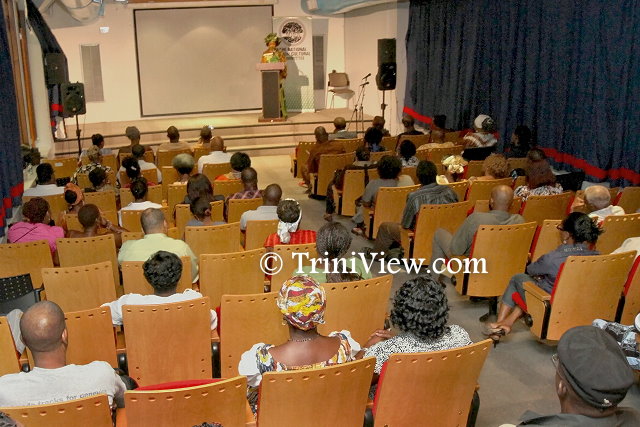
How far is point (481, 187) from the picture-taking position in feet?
21.0

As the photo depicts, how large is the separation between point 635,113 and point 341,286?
498cm

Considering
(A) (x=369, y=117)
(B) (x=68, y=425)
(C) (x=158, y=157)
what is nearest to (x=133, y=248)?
(B) (x=68, y=425)

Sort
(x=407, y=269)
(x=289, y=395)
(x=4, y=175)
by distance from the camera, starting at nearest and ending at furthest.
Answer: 1. (x=289, y=395)
2. (x=407, y=269)
3. (x=4, y=175)

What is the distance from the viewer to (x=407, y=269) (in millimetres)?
6102

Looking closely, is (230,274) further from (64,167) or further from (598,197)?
(64,167)

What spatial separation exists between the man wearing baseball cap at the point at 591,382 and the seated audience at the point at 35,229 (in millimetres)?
4370

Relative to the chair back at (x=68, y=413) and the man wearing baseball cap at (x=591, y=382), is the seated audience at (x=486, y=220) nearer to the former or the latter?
the man wearing baseball cap at (x=591, y=382)

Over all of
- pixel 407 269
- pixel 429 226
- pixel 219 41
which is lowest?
pixel 407 269

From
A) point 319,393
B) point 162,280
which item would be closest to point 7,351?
point 162,280

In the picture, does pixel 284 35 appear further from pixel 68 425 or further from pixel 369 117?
pixel 68 425

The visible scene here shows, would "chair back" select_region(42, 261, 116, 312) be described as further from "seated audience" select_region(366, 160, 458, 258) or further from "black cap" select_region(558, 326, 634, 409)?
"black cap" select_region(558, 326, 634, 409)

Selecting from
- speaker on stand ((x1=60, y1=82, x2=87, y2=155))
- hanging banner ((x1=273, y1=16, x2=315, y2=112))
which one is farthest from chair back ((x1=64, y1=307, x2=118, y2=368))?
hanging banner ((x1=273, y1=16, x2=315, y2=112))

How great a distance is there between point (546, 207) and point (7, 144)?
556cm

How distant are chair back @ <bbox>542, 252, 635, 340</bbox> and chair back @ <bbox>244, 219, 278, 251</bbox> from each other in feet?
7.26
